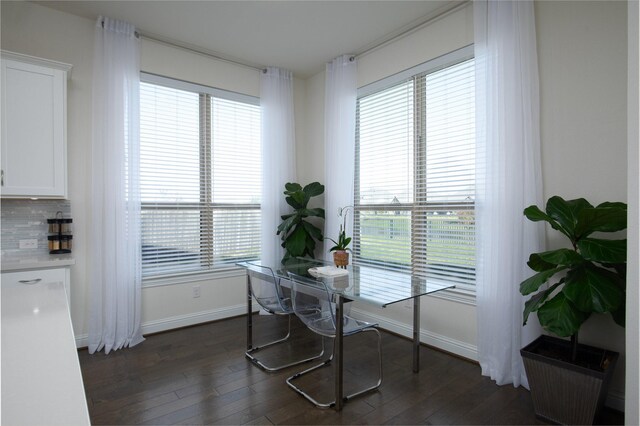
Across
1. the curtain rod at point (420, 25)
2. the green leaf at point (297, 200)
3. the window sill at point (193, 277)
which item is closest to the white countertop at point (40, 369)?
the window sill at point (193, 277)

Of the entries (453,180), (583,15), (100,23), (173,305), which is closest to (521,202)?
(453,180)

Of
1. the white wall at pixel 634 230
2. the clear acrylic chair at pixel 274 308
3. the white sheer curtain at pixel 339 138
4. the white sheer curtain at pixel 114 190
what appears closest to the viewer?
the white wall at pixel 634 230

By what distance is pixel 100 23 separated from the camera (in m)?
3.24

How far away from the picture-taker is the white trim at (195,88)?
12.0 ft

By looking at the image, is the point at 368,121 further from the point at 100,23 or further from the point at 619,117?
the point at 100,23

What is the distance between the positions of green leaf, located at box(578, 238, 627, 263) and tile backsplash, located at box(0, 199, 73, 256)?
4030mm

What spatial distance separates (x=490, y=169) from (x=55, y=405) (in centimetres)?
289

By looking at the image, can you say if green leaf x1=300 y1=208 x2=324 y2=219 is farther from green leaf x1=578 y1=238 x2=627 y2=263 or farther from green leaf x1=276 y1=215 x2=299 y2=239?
green leaf x1=578 y1=238 x2=627 y2=263

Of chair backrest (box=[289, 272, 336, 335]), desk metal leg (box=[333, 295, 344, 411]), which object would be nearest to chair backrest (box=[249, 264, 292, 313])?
chair backrest (box=[289, 272, 336, 335])

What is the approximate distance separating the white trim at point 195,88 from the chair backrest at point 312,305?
257 centimetres

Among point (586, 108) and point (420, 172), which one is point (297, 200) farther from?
point (586, 108)

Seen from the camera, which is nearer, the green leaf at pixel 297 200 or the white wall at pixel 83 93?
the white wall at pixel 83 93

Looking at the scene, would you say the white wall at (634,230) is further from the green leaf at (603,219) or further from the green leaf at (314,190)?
the green leaf at (314,190)

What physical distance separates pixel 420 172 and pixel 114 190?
2999 mm
